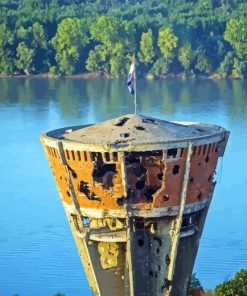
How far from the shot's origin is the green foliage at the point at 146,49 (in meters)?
72.1

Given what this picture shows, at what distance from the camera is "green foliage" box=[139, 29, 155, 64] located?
72.1 meters

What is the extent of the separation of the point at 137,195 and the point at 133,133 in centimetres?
83

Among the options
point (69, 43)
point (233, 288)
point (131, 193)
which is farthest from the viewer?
point (69, 43)

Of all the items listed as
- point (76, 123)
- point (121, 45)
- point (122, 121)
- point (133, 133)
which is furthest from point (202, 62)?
point (133, 133)

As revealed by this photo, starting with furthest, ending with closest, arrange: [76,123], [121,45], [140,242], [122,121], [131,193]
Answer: [121,45] → [76,123] → [122,121] → [140,242] → [131,193]

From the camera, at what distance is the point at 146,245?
1614 cm

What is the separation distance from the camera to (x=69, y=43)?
239 ft

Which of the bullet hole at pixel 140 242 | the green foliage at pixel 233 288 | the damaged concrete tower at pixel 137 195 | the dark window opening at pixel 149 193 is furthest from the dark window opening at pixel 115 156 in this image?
the green foliage at pixel 233 288

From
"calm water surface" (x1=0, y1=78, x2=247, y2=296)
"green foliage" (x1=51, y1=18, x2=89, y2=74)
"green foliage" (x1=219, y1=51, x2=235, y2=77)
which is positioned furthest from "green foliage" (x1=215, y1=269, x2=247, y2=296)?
"green foliage" (x1=51, y1=18, x2=89, y2=74)

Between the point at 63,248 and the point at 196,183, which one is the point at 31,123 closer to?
the point at 63,248

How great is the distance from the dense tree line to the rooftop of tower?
5439cm

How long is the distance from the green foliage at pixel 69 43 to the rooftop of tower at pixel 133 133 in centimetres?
5556

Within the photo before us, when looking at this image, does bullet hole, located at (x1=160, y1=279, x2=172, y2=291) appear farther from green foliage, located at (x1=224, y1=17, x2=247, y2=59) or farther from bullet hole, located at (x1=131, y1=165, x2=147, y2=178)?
green foliage, located at (x1=224, y1=17, x2=247, y2=59)

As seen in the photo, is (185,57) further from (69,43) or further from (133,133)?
(133,133)
